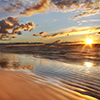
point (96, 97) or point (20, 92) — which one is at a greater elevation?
point (20, 92)

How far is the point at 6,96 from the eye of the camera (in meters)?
3.23

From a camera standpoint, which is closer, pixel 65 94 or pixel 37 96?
pixel 37 96

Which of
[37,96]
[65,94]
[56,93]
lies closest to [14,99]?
[37,96]

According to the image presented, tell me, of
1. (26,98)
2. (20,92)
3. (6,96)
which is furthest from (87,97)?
(6,96)

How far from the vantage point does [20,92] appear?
11.7ft

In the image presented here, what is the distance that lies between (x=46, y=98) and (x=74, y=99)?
3.04 feet

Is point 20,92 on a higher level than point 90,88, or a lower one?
higher

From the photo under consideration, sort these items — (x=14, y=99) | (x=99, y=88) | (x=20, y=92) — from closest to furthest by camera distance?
(x=14, y=99), (x=20, y=92), (x=99, y=88)

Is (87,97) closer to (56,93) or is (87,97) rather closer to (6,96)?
(56,93)

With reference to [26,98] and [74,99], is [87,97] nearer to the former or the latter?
[74,99]

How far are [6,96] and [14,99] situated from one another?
34cm

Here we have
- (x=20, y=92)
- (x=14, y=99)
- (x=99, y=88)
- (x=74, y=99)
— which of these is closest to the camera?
(x=14, y=99)

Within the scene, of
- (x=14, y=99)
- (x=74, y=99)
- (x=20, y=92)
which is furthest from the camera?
(x=20, y=92)

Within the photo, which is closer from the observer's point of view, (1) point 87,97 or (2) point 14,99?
Result: (2) point 14,99
